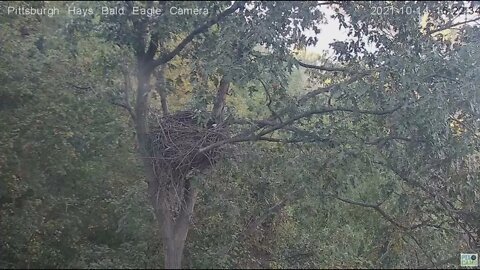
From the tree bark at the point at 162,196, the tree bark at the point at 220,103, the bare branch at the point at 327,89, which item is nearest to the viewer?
the tree bark at the point at 162,196

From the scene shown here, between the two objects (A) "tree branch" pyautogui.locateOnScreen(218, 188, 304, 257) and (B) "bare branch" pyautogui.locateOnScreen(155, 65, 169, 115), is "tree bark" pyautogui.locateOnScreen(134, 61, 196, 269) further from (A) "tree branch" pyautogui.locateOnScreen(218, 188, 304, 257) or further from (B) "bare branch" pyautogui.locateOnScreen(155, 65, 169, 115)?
(A) "tree branch" pyautogui.locateOnScreen(218, 188, 304, 257)

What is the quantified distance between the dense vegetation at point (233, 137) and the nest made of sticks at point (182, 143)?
0.06 feet

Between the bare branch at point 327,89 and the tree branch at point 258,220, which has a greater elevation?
the bare branch at point 327,89

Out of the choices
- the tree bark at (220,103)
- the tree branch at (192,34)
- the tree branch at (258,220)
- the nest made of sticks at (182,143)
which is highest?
the tree branch at (192,34)

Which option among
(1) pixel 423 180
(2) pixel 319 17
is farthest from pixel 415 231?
(2) pixel 319 17

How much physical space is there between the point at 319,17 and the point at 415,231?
2518 millimetres

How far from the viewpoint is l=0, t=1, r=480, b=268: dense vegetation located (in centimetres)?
542

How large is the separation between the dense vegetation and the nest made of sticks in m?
0.02

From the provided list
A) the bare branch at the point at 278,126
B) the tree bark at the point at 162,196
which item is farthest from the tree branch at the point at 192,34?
the bare branch at the point at 278,126

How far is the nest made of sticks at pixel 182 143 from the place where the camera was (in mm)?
5812

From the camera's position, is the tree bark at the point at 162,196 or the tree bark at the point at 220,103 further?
the tree bark at the point at 220,103

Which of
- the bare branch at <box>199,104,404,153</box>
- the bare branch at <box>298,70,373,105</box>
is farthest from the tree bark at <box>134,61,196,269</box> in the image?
the bare branch at <box>298,70,373,105</box>

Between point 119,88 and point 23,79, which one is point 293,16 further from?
point 23,79

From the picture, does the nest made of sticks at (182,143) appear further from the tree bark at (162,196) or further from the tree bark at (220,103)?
the tree bark at (220,103)
